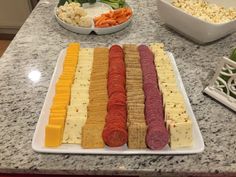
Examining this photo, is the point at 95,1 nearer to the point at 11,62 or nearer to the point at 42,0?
the point at 42,0

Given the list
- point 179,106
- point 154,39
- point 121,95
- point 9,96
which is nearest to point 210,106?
point 179,106

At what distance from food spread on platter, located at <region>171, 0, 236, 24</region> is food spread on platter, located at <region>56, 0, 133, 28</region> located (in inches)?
7.5

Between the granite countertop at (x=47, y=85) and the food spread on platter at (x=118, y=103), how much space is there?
0.04 meters

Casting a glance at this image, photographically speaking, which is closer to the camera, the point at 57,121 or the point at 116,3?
the point at 57,121

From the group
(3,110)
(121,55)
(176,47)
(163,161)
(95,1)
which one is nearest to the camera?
(163,161)

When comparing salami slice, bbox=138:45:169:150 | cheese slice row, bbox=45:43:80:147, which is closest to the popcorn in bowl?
cheese slice row, bbox=45:43:80:147

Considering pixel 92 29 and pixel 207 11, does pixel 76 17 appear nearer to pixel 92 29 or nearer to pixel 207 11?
pixel 92 29

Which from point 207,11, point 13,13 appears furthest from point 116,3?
point 13,13

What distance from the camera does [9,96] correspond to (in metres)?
0.84

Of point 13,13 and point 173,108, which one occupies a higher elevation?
point 173,108

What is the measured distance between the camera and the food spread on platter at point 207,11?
40.6 inches

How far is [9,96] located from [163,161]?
0.42 metres

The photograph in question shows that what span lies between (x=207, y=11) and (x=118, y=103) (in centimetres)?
53

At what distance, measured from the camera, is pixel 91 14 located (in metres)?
1.20
